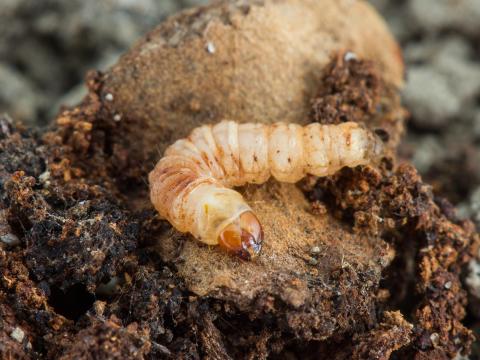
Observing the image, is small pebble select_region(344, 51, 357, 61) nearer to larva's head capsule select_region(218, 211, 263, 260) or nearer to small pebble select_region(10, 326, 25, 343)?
larva's head capsule select_region(218, 211, 263, 260)

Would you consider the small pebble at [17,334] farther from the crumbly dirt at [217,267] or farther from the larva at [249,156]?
the larva at [249,156]

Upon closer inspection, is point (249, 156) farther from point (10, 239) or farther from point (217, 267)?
point (10, 239)

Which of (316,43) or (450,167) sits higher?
(316,43)

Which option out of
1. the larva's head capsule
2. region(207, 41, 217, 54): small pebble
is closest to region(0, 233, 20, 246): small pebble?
the larva's head capsule

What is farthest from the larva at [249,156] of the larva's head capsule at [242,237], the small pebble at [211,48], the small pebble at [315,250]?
the small pebble at [211,48]

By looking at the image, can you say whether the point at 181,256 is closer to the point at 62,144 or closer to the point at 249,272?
the point at 249,272

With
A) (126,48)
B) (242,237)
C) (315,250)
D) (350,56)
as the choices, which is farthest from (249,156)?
(126,48)

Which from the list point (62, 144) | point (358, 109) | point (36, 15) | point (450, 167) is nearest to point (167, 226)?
point (62, 144)
